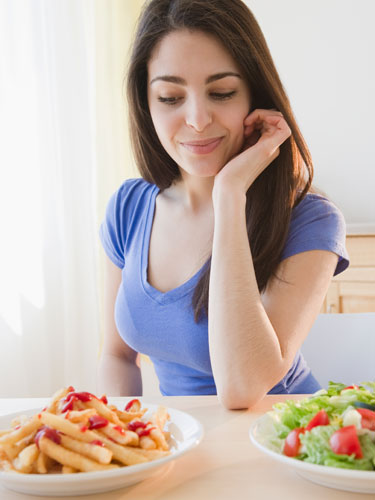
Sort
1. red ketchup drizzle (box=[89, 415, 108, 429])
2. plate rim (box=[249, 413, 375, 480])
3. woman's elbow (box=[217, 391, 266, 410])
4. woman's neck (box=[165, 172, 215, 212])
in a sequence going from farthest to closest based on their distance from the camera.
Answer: woman's neck (box=[165, 172, 215, 212])
woman's elbow (box=[217, 391, 266, 410])
red ketchup drizzle (box=[89, 415, 108, 429])
plate rim (box=[249, 413, 375, 480])

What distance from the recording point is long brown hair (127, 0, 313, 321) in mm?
1334

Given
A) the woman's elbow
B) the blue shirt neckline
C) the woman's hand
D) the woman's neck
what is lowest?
the woman's elbow

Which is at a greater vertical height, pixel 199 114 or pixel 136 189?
pixel 199 114

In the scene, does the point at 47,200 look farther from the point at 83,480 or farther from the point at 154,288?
the point at 83,480

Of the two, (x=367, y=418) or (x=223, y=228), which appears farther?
(x=223, y=228)

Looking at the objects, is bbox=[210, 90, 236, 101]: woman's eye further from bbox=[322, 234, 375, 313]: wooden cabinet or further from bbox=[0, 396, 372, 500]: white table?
bbox=[322, 234, 375, 313]: wooden cabinet

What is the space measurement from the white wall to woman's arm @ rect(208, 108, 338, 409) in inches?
103

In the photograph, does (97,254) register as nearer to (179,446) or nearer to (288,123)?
(288,123)

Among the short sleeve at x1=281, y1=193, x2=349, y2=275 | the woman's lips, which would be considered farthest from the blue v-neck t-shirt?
the woman's lips

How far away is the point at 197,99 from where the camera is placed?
52.1 inches

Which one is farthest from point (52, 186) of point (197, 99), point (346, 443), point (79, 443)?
point (346, 443)

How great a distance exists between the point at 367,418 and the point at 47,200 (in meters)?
2.06

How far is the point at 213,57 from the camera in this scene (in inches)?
52.2

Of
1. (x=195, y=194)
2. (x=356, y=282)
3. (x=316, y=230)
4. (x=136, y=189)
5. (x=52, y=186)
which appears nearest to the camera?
(x=316, y=230)
